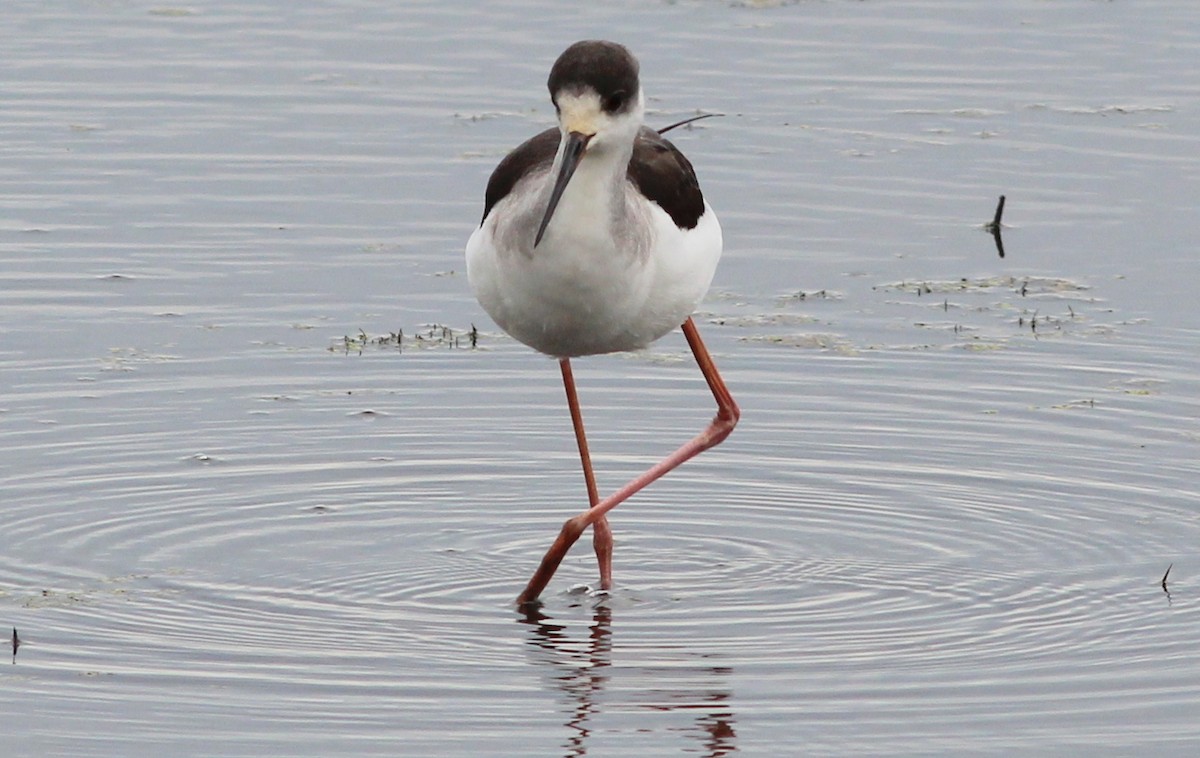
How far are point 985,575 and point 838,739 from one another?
1.61 meters

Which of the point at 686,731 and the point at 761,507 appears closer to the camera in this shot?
the point at 686,731

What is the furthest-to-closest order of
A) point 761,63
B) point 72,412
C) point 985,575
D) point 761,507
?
point 761,63 → point 72,412 → point 761,507 → point 985,575

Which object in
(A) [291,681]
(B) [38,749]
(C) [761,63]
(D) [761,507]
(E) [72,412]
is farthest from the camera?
(C) [761,63]

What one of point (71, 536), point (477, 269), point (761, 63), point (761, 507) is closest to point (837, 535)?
point (761, 507)

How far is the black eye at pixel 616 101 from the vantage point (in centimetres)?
643

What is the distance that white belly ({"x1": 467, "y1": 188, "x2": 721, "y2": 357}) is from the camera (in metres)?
6.54

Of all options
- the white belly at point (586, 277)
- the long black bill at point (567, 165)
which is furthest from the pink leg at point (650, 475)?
the long black bill at point (567, 165)

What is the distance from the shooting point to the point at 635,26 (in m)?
15.6

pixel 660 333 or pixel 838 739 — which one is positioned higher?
pixel 660 333

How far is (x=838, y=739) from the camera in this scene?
625 centimetres

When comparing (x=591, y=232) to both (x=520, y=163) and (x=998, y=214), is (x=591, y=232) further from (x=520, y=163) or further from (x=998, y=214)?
(x=998, y=214)

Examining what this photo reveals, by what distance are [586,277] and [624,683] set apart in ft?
3.63

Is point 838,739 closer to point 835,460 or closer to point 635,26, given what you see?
point 835,460

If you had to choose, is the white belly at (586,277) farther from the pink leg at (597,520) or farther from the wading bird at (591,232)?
the pink leg at (597,520)
